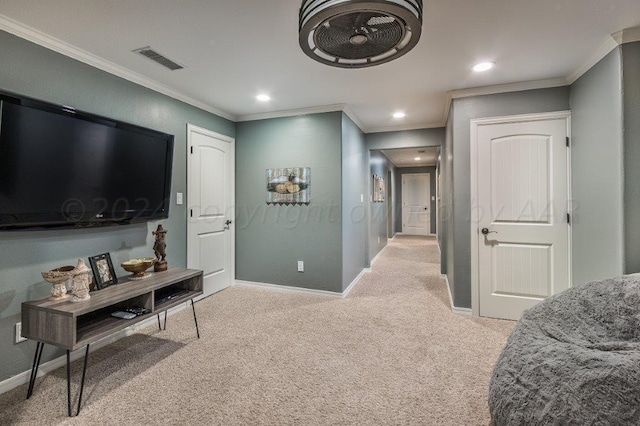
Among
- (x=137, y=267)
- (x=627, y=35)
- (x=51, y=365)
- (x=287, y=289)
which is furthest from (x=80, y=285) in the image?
(x=627, y=35)

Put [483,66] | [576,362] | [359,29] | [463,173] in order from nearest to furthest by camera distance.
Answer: [576,362]
[359,29]
[483,66]
[463,173]

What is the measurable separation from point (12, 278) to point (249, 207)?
247 cm

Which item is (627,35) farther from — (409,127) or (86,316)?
(86,316)

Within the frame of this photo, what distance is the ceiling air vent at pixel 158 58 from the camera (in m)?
2.29

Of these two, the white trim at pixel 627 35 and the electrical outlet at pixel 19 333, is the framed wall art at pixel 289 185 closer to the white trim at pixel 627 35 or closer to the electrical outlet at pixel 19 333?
the electrical outlet at pixel 19 333

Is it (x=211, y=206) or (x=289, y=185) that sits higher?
(x=289, y=185)

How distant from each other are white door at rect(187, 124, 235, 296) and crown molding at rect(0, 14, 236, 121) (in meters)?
0.47

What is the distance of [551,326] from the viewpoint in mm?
1598

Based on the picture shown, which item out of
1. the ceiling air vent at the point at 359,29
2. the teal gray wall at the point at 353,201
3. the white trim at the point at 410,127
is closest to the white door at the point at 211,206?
the teal gray wall at the point at 353,201

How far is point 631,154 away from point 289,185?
3167 mm

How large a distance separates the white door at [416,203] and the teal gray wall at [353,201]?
547cm

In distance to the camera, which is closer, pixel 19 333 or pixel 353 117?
pixel 19 333

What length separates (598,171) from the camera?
2367mm

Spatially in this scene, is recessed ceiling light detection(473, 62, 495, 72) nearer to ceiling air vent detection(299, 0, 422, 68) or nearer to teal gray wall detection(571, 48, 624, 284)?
teal gray wall detection(571, 48, 624, 284)
